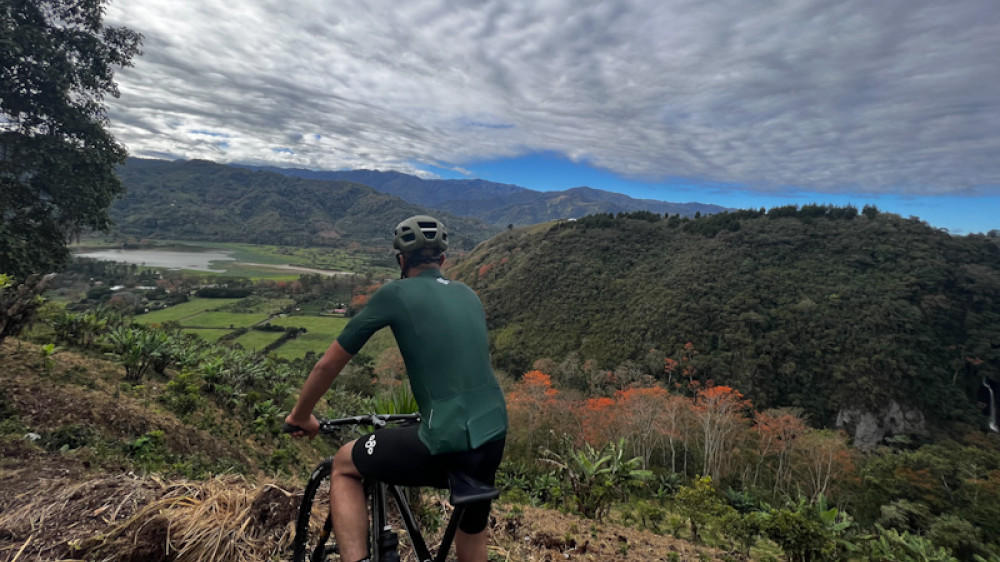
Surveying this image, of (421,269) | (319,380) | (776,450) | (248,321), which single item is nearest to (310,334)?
(248,321)

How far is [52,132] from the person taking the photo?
12367 mm

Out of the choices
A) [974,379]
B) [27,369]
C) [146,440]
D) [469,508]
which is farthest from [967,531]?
[974,379]

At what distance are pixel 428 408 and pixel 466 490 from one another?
43 cm

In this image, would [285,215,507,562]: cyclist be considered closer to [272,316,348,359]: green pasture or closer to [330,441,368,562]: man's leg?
[330,441,368,562]: man's leg

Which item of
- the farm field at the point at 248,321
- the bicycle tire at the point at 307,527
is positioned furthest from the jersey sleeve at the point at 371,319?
the farm field at the point at 248,321

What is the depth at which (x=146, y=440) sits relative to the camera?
5.59m

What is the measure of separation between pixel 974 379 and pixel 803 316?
2019 cm

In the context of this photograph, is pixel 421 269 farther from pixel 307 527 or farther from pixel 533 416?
pixel 533 416

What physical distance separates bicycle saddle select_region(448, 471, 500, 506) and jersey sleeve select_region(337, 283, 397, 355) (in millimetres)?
823

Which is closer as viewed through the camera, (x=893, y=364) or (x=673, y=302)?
(x=893, y=364)

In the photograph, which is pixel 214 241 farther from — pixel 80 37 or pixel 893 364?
pixel 893 364

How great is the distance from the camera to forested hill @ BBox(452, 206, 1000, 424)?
163ft

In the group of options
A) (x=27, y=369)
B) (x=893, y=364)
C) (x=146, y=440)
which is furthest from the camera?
(x=893, y=364)

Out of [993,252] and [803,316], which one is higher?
[993,252]
